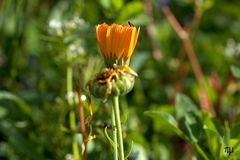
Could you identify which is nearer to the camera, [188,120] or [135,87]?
[188,120]

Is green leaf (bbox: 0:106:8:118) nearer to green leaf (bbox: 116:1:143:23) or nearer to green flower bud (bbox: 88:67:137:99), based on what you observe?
green leaf (bbox: 116:1:143:23)

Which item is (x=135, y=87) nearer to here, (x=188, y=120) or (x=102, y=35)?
(x=188, y=120)

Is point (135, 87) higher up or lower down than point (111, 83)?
higher up

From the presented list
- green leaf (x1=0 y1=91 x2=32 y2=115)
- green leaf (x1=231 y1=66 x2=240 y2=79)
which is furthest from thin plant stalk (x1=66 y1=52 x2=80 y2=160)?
green leaf (x1=231 y1=66 x2=240 y2=79)

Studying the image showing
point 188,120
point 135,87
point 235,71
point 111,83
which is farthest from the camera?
point 135,87

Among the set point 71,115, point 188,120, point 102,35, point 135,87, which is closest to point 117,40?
point 102,35

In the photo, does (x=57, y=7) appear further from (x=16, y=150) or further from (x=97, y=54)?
(x=16, y=150)

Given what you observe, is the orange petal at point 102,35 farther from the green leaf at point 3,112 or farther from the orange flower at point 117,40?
the green leaf at point 3,112
